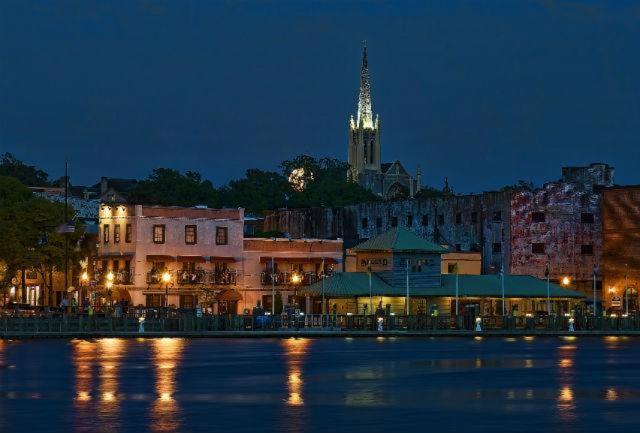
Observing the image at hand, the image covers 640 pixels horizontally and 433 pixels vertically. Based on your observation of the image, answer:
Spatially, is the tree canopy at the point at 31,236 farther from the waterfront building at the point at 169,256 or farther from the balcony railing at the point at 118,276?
the waterfront building at the point at 169,256

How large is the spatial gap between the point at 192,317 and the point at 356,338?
11417 mm

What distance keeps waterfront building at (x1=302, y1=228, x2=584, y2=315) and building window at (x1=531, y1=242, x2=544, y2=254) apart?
41.1ft

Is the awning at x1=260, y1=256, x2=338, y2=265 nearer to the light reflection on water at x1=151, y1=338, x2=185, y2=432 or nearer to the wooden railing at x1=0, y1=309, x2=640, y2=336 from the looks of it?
the wooden railing at x1=0, y1=309, x2=640, y2=336

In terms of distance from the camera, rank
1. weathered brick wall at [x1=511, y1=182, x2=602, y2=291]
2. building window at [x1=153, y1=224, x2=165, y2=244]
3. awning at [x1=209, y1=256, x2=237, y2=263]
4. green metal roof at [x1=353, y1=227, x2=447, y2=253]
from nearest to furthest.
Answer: green metal roof at [x1=353, y1=227, x2=447, y2=253], building window at [x1=153, y1=224, x2=165, y2=244], awning at [x1=209, y1=256, x2=237, y2=263], weathered brick wall at [x1=511, y1=182, x2=602, y2=291]

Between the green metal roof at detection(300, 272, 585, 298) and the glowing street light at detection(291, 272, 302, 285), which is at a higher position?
the glowing street light at detection(291, 272, 302, 285)

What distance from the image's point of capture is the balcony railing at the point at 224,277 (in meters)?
125

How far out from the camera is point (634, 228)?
13325cm

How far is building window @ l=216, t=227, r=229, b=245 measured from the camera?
126 meters

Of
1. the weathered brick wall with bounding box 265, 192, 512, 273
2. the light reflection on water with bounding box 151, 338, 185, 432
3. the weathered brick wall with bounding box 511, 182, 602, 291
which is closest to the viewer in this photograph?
the light reflection on water with bounding box 151, 338, 185, 432

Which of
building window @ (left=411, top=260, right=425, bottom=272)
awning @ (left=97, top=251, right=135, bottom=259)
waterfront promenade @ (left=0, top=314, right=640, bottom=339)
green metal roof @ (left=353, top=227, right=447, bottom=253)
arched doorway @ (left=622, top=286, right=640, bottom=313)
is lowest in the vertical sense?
waterfront promenade @ (left=0, top=314, right=640, bottom=339)

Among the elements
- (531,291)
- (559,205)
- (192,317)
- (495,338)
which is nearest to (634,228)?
(559,205)

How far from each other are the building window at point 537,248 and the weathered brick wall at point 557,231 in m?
0.09

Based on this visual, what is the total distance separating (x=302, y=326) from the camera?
110m

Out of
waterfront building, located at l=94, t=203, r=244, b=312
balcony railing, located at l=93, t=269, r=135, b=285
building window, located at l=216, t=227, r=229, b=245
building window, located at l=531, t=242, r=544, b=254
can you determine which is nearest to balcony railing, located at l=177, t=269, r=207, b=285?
waterfront building, located at l=94, t=203, r=244, b=312
